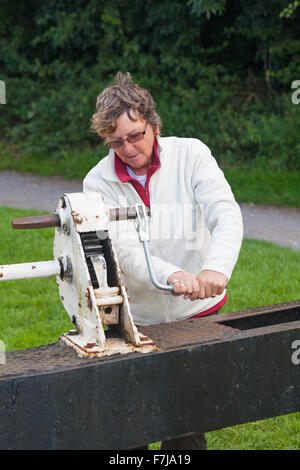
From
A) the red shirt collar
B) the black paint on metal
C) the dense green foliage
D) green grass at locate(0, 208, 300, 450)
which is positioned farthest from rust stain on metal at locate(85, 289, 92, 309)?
the dense green foliage

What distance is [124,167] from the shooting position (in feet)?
8.55

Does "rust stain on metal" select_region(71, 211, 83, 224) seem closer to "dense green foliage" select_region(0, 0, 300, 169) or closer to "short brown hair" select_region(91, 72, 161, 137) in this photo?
"short brown hair" select_region(91, 72, 161, 137)

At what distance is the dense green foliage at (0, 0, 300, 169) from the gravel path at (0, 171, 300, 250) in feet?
3.06

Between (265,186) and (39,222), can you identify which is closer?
(39,222)

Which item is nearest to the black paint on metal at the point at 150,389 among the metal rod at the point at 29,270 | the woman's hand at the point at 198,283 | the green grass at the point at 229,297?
the woman's hand at the point at 198,283

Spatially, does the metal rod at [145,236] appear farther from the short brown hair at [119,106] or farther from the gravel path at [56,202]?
the gravel path at [56,202]

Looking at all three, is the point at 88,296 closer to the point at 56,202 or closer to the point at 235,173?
the point at 56,202

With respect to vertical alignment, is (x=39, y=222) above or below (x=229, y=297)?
above

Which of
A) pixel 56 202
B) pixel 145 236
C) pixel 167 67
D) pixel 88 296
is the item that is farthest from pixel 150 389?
pixel 167 67

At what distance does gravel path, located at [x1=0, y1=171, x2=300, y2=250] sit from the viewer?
22.1ft

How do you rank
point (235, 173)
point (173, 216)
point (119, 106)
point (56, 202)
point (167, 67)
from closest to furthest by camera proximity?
1. point (119, 106)
2. point (173, 216)
3. point (56, 202)
4. point (235, 173)
5. point (167, 67)

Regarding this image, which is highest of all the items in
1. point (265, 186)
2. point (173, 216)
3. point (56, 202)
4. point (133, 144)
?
point (133, 144)

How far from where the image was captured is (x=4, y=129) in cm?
1159

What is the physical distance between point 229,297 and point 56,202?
3.65 meters
